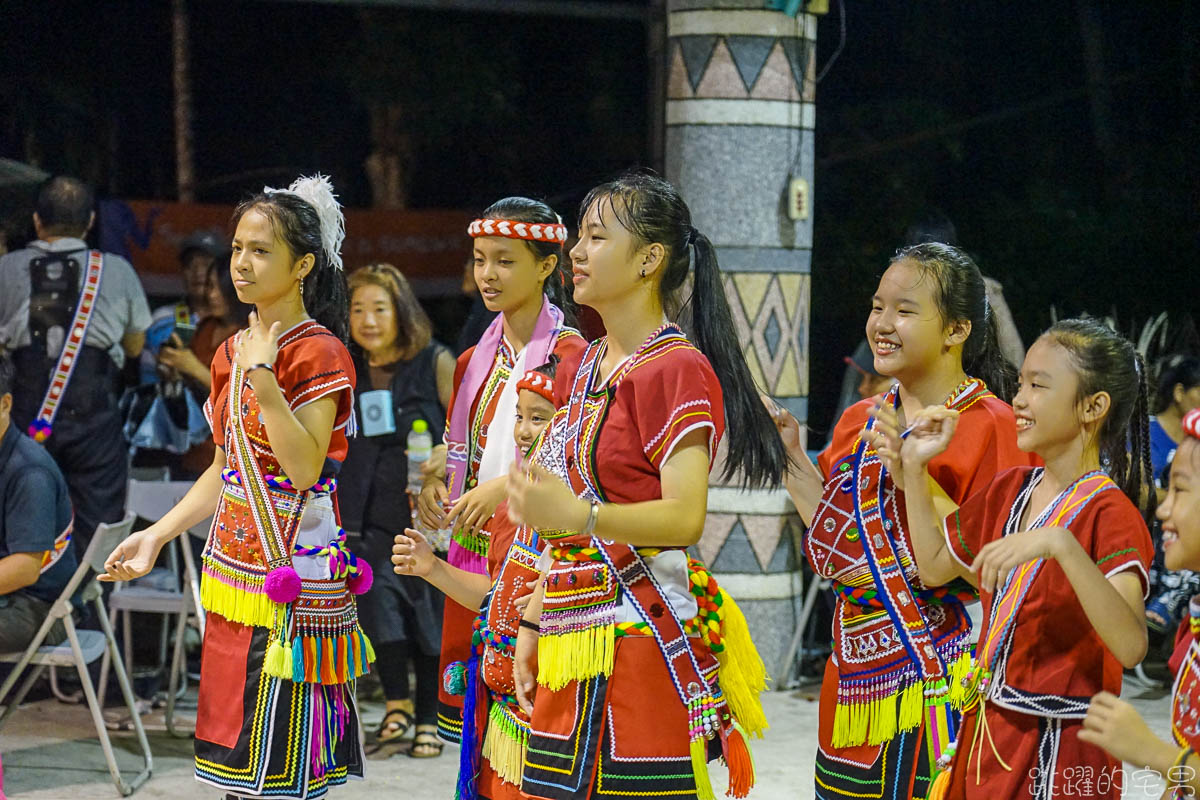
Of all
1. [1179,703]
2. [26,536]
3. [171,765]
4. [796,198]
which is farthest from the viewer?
[796,198]

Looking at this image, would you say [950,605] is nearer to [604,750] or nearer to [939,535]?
[939,535]

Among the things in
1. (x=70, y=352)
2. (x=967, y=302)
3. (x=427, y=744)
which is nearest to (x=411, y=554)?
(x=967, y=302)

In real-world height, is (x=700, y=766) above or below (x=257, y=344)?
below

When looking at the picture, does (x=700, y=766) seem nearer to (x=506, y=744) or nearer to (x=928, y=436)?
(x=506, y=744)

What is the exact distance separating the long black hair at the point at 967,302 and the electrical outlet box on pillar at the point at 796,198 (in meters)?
2.83

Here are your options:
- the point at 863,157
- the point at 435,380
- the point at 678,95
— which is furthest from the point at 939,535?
the point at 863,157

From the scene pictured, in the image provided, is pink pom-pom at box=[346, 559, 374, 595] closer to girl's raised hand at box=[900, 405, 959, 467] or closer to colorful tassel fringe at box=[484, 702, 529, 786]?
colorful tassel fringe at box=[484, 702, 529, 786]

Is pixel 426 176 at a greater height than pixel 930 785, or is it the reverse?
pixel 426 176

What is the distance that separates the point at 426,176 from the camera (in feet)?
30.0

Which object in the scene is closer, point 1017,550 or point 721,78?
point 1017,550

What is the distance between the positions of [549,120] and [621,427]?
22.4ft

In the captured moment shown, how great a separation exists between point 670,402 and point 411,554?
2.33 ft

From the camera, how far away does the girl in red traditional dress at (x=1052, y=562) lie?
248 centimetres

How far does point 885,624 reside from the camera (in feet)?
9.71
